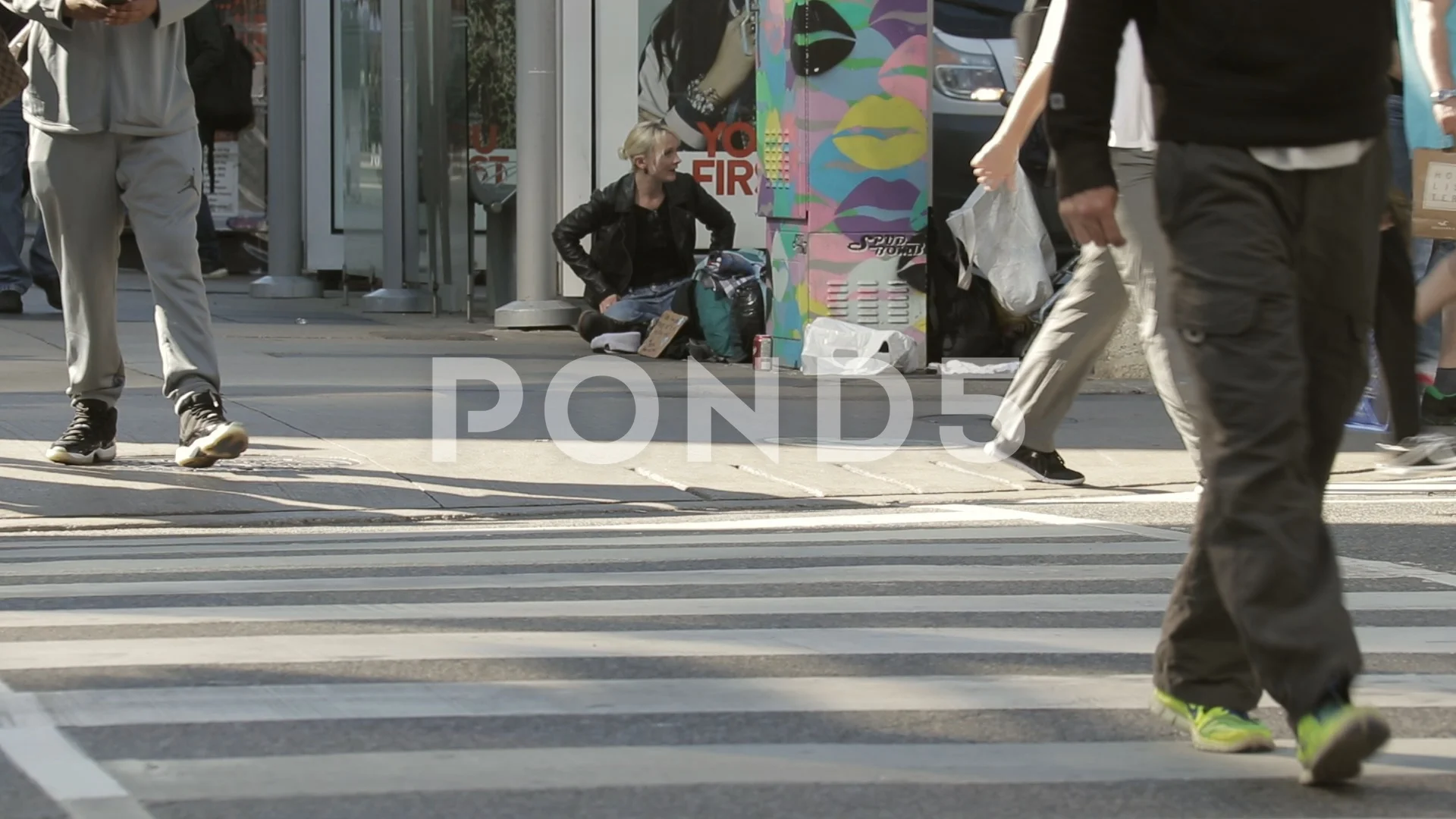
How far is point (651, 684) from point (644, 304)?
27.3ft

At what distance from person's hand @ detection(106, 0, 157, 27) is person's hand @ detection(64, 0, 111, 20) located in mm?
16

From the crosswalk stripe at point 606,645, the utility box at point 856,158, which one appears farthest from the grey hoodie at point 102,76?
the utility box at point 856,158

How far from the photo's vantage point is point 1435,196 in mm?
8398

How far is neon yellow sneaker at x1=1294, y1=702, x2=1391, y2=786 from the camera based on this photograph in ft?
10.5

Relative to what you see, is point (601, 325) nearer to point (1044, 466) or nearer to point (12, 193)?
point (12, 193)

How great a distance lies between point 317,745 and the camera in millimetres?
3486

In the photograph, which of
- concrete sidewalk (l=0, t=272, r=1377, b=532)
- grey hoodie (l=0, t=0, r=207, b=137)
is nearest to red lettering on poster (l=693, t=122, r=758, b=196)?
concrete sidewalk (l=0, t=272, r=1377, b=532)

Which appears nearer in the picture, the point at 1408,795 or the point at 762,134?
the point at 1408,795

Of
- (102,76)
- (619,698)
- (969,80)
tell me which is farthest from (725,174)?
(619,698)

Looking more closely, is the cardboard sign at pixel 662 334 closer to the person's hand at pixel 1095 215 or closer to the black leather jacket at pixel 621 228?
the black leather jacket at pixel 621 228

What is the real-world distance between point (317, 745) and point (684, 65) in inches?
420

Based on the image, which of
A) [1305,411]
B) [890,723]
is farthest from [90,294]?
[1305,411]

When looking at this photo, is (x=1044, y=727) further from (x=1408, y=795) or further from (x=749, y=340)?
(x=749, y=340)

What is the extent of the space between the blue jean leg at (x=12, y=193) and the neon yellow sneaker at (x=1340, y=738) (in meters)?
11.4
